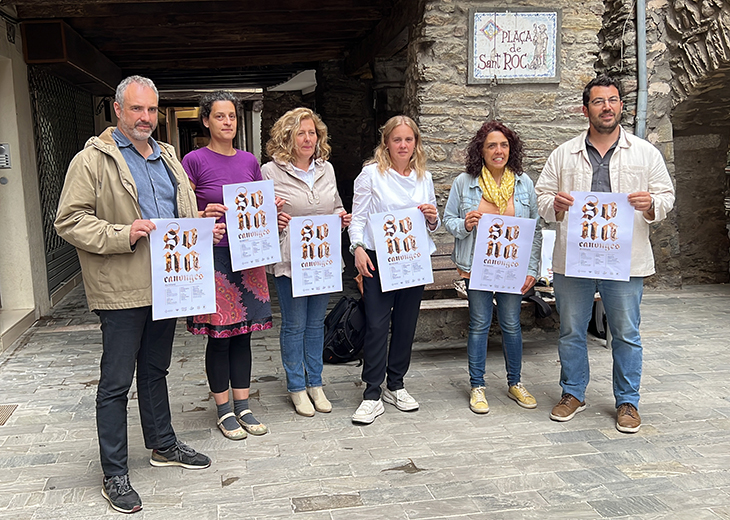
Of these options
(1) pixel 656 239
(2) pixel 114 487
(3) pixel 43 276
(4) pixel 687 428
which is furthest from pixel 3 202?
(1) pixel 656 239

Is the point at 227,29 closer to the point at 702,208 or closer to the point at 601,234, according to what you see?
the point at 601,234

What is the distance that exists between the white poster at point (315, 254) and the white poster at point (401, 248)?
0.89ft

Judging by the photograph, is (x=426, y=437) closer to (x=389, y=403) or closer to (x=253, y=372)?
(x=389, y=403)

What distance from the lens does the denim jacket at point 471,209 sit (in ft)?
12.6

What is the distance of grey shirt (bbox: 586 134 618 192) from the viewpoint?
354 centimetres

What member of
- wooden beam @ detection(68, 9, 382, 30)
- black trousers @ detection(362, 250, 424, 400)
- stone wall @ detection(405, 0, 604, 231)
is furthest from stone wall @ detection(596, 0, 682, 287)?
black trousers @ detection(362, 250, 424, 400)

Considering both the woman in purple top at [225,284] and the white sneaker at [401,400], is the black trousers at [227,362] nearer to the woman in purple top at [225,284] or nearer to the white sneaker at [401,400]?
the woman in purple top at [225,284]

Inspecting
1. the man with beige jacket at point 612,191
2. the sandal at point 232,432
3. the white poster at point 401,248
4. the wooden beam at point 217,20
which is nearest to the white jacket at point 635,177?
the man with beige jacket at point 612,191

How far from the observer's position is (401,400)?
3906 mm

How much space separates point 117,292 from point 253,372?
2.01 metres

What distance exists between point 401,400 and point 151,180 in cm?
193

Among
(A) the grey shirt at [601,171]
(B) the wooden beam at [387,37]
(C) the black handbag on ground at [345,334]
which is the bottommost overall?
(C) the black handbag on ground at [345,334]

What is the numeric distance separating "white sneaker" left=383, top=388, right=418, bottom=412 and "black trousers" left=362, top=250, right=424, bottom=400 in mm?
155

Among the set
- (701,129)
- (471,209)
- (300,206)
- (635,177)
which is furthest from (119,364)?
(701,129)
